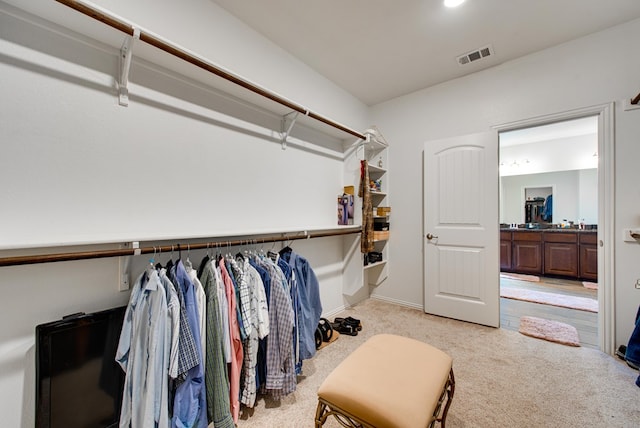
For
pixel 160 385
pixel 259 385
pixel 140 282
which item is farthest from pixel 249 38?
pixel 259 385

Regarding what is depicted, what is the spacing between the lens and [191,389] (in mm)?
1230

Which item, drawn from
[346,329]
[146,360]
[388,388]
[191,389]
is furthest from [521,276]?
[146,360]

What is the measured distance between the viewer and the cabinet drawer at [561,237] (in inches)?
179

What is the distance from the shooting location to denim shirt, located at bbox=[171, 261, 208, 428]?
1203 millimetres

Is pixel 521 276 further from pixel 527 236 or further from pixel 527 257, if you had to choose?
pixel 527 236

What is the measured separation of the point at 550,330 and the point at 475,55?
113 inches

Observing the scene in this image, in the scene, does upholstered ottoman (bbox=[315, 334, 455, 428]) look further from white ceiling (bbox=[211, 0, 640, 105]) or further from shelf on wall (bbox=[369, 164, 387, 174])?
white ceiling (bbox=[211, 0, 640, 105])

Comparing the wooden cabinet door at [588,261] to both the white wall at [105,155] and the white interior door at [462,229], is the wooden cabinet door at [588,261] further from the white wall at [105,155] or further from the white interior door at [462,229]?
the white wall at [105,155]

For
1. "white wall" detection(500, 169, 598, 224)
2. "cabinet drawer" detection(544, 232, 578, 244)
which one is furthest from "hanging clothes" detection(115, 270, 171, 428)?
"white wall" detection(500, 169, 598, 224)

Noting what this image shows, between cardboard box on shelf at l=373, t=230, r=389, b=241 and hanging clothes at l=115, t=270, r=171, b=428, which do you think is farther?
cardboard box on shelf at l=373, t=230, r=389, b=241

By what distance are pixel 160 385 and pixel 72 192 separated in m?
1.02

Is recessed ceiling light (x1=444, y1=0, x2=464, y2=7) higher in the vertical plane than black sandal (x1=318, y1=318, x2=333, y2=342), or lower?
higher

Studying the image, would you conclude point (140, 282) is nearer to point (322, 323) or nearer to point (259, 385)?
point (259, 385)

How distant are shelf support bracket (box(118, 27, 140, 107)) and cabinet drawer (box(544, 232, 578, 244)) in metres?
6.38
